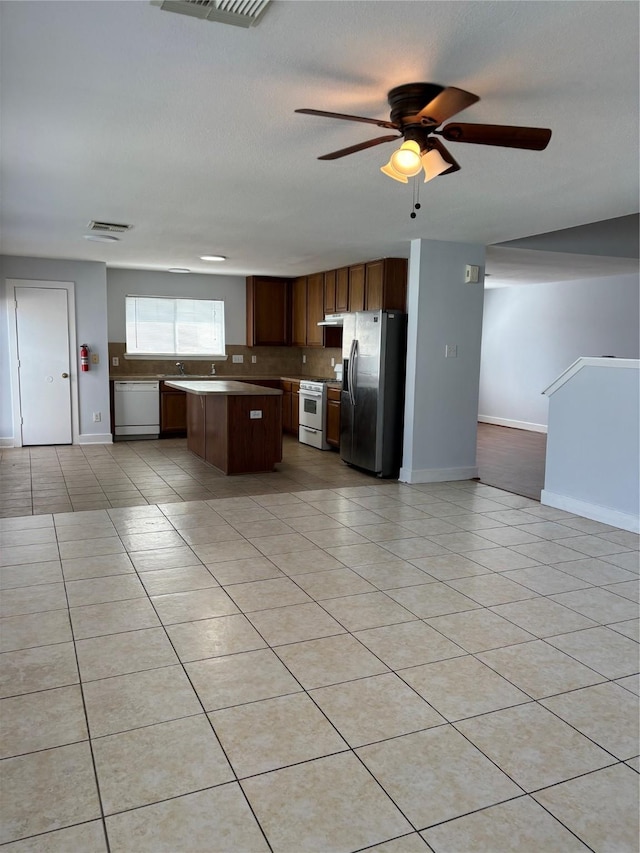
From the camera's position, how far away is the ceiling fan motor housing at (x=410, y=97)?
93.0 inches

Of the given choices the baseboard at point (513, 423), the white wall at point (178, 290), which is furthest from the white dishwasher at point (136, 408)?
the baseboard at point (513, 423)

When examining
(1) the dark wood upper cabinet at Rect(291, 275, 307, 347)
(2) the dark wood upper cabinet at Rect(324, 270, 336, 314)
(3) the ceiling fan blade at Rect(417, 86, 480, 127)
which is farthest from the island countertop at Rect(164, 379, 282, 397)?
(3) the ceiling fan blade at Rect(417, 86, 480, 127)

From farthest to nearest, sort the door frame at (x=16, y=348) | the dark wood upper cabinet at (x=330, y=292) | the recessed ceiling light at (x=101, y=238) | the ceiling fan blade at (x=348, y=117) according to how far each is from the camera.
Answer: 1. the dark wood upper cabinet at (x=330, y=292)
2. the door frame at (x=16, y=348)
3. the recessed ceiling light at (x=101, y=238)
4. the ceiling fan blade at (x=348, y=117)

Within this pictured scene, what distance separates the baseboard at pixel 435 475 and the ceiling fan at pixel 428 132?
3.70 m

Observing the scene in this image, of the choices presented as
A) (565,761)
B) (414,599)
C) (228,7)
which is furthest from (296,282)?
(565,761)

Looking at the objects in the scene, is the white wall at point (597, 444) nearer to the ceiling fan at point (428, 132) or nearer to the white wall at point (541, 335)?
the ceiling fan at point (428, 132)

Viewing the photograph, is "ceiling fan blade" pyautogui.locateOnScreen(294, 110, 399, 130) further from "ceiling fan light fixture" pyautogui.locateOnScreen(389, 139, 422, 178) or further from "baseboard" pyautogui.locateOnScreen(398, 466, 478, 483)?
"baseboard" pyautogui.locateOnScreen(398, 466, 478, 483)

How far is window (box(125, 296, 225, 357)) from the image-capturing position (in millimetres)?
8680

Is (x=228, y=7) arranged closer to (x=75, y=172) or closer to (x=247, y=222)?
(x=75, y=172)

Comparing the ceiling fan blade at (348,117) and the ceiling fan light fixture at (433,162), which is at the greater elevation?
the ceiling fan blade at (348,117)

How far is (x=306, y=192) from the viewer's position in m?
4.00

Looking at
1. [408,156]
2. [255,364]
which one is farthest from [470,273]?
[255,364]

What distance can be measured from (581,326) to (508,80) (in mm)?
7458

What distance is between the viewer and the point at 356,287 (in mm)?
7238
